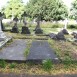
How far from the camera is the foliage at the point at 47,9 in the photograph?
43.9m

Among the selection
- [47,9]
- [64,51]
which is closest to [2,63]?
[64,51]

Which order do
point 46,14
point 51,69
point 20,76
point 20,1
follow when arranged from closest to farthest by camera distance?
point 20,76, point 51,69, point 46,14, point 20,1

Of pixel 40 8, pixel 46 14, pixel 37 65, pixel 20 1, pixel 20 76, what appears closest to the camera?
pixel 20 76

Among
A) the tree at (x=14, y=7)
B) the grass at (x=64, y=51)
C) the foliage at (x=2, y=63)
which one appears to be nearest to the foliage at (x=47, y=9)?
the tree at (x=14, y=7)

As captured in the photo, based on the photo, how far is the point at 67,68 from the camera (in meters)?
9.84

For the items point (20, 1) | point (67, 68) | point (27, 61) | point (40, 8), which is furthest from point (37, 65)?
point (20, 1)

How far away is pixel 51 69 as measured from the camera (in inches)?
376

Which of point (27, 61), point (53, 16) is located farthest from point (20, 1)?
point (27, 61)

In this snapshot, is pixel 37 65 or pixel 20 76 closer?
pixel 20 76

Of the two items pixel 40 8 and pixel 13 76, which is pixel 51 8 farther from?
pixel 13 76

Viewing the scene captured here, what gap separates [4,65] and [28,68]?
95 cm

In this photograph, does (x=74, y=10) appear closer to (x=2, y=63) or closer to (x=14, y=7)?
(x=14, y=7)

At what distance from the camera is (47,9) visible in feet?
151

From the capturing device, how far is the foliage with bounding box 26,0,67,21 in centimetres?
4391
